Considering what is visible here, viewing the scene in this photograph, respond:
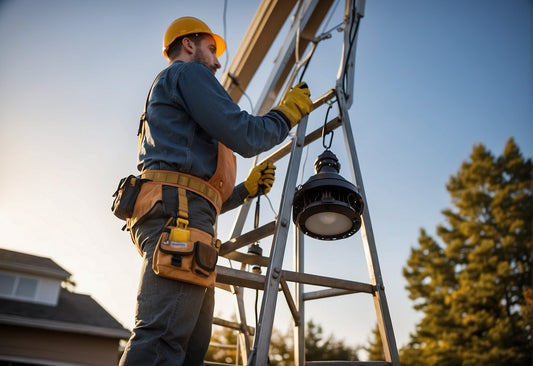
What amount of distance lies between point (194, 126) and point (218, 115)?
19 cm

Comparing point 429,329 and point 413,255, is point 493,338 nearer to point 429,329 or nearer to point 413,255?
point 429,329

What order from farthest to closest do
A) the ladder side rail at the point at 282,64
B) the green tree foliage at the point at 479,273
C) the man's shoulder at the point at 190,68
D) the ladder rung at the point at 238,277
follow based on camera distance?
the green tree foliage at the point at 479,273 → the ladder side rail at the point at 282,64 → the ladder rung at the point at 238,277 → the man's shoulder at the point at 190,68

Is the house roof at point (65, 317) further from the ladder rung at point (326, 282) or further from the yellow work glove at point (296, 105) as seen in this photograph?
the yellow work glove at point (296, 105)

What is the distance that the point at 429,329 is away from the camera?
62.7ft

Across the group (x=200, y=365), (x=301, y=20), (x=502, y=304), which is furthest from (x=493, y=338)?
(x=200, y=365)

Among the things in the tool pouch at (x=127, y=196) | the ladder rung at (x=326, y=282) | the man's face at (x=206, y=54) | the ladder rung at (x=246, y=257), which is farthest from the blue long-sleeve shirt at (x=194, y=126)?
the ladder rung at (x=246, y=257)

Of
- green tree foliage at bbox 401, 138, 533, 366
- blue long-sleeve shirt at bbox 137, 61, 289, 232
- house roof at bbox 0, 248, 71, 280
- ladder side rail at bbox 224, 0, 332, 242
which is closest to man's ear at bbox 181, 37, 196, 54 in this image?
blue long-sleeve shirt at bbox 137, 61, 289, 232

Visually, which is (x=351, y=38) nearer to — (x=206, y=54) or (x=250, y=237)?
(x=206, y=54)

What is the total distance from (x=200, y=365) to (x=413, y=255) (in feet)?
72.6

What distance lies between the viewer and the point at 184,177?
2.09 m

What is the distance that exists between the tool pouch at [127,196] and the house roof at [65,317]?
11.7 metres

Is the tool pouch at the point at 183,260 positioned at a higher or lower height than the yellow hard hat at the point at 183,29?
lower

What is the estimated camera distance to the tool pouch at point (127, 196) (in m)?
2.12

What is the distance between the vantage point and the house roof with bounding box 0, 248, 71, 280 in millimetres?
13789
